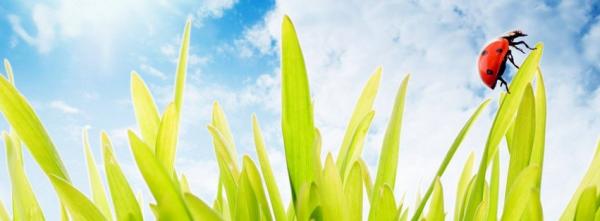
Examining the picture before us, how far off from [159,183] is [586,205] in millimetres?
538

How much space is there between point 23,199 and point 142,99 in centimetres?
28

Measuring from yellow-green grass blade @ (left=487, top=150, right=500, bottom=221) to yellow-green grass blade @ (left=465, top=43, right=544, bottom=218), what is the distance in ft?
0.44

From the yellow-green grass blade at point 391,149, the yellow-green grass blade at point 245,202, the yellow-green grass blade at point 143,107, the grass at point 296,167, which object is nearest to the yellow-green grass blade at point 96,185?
the grass at point 296,167

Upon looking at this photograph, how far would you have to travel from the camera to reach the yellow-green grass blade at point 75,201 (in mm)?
738

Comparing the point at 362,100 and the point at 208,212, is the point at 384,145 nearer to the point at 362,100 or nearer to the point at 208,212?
the point at 362,100

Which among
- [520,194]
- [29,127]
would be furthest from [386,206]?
[29,127]

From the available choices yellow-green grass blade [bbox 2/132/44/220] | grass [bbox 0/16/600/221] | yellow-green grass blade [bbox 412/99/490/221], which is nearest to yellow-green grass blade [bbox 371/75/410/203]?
grass [bbox 0/16/600/221]

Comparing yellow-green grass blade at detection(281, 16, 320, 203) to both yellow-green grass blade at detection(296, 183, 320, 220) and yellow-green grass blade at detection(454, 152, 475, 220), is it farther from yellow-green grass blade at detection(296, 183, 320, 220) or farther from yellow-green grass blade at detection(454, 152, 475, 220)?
yellow-green grass blade at detection(454, 152, 475, 220)

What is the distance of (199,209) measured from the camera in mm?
659

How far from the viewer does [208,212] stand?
0.66 metres

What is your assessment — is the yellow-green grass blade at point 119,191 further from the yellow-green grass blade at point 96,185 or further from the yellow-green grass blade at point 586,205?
the yellow-green grass blade at point 586,205

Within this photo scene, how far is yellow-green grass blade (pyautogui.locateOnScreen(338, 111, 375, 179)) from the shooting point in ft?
3.10

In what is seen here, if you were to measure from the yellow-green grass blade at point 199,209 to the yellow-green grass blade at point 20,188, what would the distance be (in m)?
0.48

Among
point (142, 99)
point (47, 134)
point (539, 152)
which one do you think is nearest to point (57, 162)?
point (47, 134)
